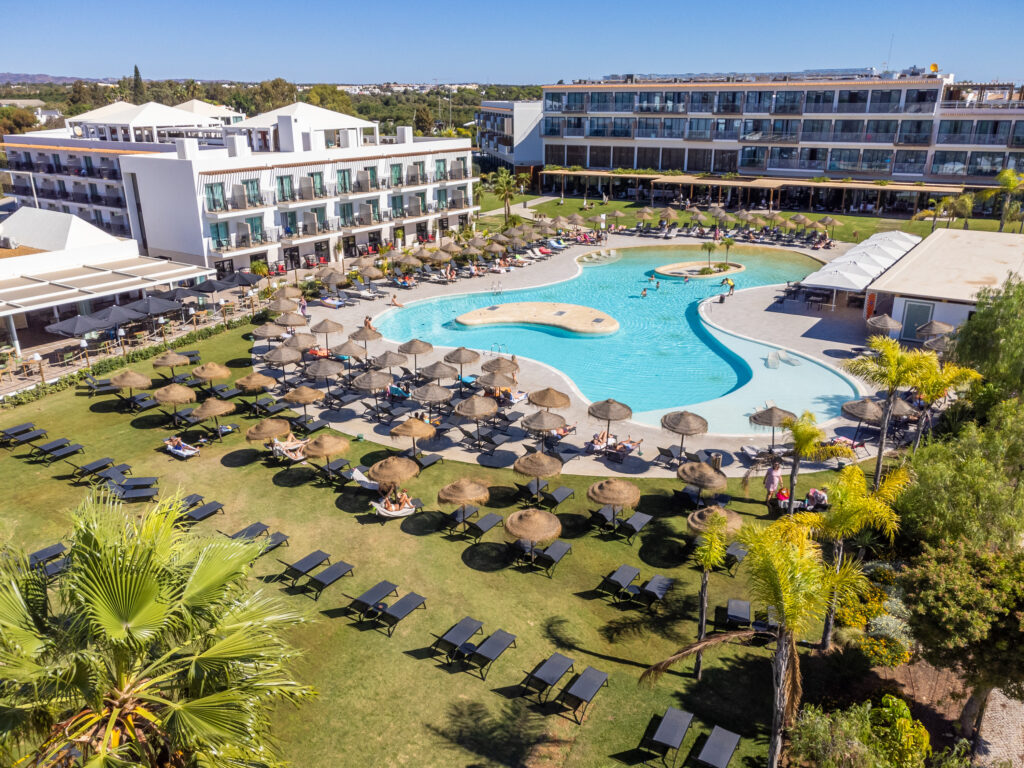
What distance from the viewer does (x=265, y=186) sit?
43781mm

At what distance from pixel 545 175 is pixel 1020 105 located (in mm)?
44721

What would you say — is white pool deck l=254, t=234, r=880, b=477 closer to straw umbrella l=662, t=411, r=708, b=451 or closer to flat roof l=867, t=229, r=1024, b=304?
straw umbrella l=662, t=411, r=708, b=451

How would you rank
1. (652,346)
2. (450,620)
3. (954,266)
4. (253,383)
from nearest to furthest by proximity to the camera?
1. (450,620)
2. (253,383)
3. (652,346)
4. (954,266)

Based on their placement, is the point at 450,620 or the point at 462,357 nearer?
the point at 450,620

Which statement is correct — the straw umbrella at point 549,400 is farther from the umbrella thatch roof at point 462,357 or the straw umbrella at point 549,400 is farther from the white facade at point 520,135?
the white facade at point 520,135

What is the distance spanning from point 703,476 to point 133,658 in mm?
14990

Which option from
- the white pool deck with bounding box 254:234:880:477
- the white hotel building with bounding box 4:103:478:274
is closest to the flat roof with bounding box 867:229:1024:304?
the white pool deck with bounding box 254:234:880:477

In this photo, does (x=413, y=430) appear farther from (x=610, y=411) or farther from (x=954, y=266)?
(x=954, y=266)

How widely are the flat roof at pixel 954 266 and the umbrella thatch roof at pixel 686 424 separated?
686 inches

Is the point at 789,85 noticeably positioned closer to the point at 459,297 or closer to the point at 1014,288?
the point at 459,297

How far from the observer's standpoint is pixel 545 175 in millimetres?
79562

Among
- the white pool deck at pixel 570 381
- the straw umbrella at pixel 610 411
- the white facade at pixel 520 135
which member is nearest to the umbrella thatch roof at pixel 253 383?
the white pool deck at pixel 570 381

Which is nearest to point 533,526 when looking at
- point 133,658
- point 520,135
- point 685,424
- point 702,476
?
point 702,476

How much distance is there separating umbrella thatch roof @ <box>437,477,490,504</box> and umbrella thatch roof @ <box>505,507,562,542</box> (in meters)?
1.34
